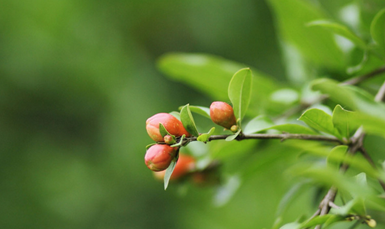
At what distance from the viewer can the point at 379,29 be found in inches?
26.6

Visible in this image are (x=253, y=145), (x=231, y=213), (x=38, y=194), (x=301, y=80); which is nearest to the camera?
(x=253, y=145)

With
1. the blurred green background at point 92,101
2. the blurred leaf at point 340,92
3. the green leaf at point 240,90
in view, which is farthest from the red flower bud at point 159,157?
the blurred green background at point 92,101

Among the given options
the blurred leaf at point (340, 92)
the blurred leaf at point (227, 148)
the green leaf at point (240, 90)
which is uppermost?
the green leaf at point (240, 90)

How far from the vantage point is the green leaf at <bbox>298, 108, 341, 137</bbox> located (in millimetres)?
522

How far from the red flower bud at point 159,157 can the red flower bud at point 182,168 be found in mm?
397

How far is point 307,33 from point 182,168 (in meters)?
0.47

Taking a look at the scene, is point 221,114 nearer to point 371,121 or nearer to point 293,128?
point 293,128

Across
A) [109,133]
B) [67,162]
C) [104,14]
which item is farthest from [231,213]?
[104,14]

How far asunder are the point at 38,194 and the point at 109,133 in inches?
23.1

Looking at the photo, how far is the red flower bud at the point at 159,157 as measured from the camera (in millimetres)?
506

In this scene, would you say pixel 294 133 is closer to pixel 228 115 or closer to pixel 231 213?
pixel 228 115

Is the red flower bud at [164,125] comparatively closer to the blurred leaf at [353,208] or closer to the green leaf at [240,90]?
the green leaf at [240,90]

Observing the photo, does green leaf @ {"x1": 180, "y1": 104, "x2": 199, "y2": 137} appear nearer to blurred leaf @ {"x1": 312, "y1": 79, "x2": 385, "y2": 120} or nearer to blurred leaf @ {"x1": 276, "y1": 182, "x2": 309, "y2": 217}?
blurred leaf @ {"x1": 312, "y1": 79, "x2": 385, "y2": 120}

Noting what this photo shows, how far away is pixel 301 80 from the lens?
3.53 feet
